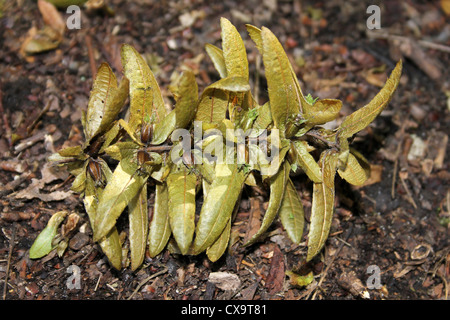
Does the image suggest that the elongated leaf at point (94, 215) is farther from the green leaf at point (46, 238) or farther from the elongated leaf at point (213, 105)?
the elongated leaf at point (213, 105)

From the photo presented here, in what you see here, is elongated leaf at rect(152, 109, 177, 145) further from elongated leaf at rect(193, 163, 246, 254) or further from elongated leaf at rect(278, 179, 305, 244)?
elongated leaf at rect(278, 179, 305, 244)

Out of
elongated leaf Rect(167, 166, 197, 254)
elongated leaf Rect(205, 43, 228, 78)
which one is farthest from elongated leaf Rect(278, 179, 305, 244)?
elongated leaf Rect(205, 43, 228, 78)

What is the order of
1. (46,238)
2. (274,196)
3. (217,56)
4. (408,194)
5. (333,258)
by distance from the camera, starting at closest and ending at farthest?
1. (274,196)
2. (46,238)
3. (217,56)
4. (333,258)
5. (408,194)

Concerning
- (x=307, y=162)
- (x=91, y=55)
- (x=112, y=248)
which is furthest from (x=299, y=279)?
(x=91, y=55)

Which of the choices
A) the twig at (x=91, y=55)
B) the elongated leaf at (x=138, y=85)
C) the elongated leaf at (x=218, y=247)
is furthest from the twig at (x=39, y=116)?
the elongated leaf at (x=218, y=247)

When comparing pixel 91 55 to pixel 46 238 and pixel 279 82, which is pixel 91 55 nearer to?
pixel 46 238

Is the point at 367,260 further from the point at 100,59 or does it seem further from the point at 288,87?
the point at 100,59
